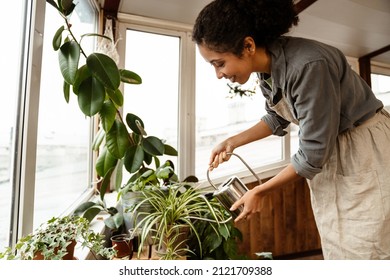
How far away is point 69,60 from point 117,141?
396mm

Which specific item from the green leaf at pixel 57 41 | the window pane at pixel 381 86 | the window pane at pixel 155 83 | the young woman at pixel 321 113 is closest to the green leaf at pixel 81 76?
the green leaf at pixel 57 41

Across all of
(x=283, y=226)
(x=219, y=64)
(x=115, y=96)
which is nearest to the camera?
(x=219, y=64)

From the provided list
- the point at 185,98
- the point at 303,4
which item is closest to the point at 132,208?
the point at 185,98

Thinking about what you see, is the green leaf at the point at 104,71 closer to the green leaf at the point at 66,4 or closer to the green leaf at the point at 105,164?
the green leaf at the point at 66,4

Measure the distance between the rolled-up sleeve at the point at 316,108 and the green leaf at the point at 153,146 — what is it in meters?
0.71

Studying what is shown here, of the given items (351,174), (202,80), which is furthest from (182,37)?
(351,174)

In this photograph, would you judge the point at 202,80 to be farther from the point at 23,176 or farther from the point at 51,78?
the point at 23,176

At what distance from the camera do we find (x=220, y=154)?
98 cm

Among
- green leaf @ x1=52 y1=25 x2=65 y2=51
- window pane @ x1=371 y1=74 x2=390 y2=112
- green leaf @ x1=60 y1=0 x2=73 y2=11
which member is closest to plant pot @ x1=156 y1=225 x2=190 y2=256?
green leaf @ x1=52 y1=25 x2=65 y2=51

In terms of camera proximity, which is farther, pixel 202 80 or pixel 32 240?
pixel 202 80

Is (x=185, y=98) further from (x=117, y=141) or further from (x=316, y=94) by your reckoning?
(x=316, y=94)

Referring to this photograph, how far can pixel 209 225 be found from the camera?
3.61ft
